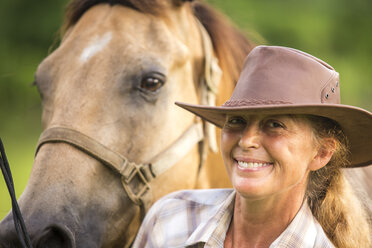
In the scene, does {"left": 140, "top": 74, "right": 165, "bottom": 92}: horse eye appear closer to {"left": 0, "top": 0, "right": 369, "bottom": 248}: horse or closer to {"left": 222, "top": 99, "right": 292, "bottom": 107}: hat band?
{"left": 0, "top": 0, "right": 369, "bottom": 248}: horse

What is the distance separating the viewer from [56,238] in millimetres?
2066

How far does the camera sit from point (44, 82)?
2535 mm

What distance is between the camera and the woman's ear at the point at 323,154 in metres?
1.88

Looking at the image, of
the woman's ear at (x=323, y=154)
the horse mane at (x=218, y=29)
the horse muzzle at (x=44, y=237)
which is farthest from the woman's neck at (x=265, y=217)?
the horse mane at (x=218, y=29)

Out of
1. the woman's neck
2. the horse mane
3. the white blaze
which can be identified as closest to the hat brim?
the woman's neck

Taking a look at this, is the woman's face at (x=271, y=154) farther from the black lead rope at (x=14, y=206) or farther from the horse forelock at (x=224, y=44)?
the horse forelock at (x=224, y=44)

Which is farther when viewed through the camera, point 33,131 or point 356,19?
point 356,19

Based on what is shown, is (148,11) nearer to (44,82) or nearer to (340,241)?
(44,82)

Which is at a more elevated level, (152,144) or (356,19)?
(152,144)

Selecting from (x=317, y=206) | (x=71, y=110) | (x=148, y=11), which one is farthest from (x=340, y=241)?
(x=148, y=11)

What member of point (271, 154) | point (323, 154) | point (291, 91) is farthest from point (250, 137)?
point (323, 154)

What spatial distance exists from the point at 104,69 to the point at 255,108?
94cm

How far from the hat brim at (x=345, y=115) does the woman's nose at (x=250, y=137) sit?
69mm

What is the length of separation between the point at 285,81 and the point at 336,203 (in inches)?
21.9
